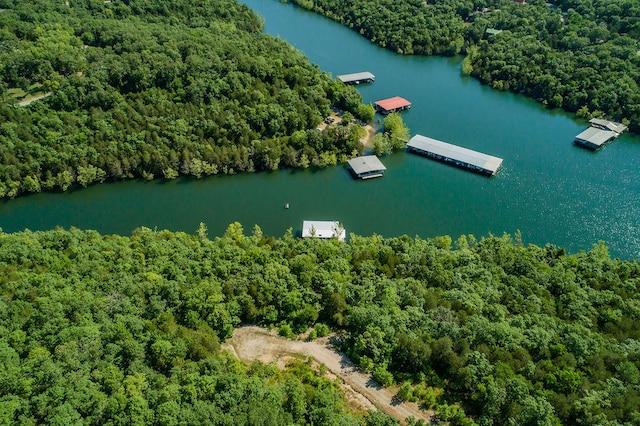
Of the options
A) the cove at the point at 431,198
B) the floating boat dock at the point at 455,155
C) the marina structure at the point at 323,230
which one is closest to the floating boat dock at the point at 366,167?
the cove at the point at 431,198

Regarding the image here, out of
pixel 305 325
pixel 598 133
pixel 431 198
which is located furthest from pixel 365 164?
pixel 598 133

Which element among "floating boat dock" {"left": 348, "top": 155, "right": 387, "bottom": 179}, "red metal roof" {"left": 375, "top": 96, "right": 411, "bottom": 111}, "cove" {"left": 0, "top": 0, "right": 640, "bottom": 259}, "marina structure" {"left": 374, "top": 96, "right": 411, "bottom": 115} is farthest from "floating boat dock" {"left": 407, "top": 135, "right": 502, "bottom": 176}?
"red metal roof" {"left": 375, "top": 96, "right": 411, "bottom": 111}

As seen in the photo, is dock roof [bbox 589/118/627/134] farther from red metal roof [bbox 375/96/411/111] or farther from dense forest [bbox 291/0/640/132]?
red metal roof [bbox 375/96/411/111]

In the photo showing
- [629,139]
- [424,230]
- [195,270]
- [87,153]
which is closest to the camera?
[195,270]

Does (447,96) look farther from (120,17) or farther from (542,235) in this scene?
(120,17)

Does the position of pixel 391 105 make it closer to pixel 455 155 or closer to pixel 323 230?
pixel 455 155

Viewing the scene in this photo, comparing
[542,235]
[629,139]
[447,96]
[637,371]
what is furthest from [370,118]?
[637,371]
